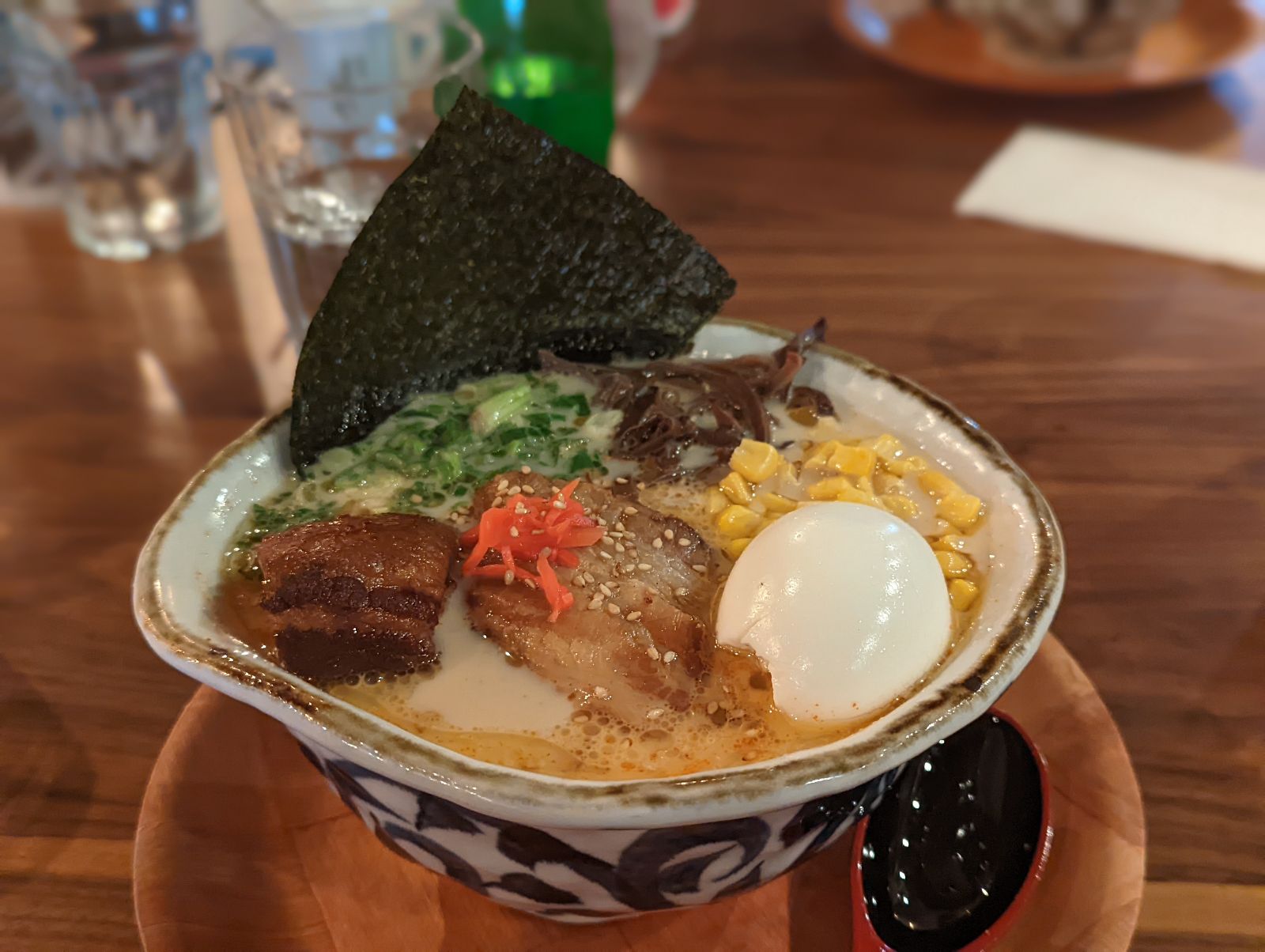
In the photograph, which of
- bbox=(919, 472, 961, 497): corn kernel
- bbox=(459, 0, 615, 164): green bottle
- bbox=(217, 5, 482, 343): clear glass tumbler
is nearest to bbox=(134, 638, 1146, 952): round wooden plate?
bbox=(919, 472, 961, 497): corn kernel

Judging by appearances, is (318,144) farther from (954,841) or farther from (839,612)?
(954,841)

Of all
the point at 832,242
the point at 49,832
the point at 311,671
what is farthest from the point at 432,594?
the point at 832,242

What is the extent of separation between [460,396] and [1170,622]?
1066 millimetres

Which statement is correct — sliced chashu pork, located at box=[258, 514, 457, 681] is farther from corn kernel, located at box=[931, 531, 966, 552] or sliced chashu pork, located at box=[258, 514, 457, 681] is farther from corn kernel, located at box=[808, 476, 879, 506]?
corn kernel, located at box=[931, 531, 966, 552]

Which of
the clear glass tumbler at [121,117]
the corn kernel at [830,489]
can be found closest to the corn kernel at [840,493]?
the corn kernel at [830,489]

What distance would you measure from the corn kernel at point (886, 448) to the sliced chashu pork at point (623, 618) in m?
0.27

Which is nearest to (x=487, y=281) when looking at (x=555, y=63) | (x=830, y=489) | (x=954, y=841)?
(x=830, y=489)

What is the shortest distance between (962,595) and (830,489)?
0.66 ft

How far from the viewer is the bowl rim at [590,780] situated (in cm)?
81

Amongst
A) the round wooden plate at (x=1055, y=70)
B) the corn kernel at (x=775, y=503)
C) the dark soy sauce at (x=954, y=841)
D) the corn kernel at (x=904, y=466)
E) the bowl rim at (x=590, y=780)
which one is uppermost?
the round wooden plate at (x=1055, y=70)

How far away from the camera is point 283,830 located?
46.2 inches

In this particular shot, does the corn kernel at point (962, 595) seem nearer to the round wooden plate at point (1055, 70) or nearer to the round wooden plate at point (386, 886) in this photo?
the round wooden plate at point (386, 886)

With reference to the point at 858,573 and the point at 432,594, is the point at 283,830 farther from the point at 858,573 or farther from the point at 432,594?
the point at 858,573

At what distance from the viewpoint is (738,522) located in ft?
4.00
